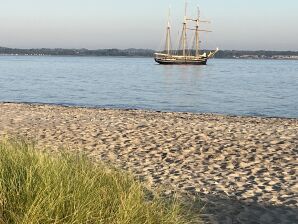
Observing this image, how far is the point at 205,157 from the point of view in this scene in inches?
388

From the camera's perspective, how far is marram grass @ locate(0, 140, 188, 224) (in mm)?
3924

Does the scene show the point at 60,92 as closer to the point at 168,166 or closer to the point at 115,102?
the point at 115,102

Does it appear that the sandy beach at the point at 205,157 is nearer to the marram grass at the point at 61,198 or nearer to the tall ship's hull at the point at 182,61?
the marram grass at the point at 61,198

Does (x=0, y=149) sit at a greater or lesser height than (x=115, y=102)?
greater

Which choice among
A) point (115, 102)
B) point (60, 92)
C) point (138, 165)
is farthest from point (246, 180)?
point (60, 92)

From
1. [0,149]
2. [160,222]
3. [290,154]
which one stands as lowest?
[290,154]

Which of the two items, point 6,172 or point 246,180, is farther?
point 246,180

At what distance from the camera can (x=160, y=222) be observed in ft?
14.8

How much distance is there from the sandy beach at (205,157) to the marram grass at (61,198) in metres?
1.55

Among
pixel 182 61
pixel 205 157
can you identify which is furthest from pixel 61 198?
pixel 182 61

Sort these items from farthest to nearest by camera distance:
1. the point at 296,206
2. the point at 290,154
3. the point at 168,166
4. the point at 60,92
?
the point at 60,92
the point at 290,154
the point at 168,166
the point at 296,206

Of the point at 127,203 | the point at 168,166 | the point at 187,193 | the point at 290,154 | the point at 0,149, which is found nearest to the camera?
the point at 127,203

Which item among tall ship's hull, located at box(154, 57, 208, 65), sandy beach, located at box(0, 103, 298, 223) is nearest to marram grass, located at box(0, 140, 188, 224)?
sandy beach, located at box(0, 103, 298, 223)

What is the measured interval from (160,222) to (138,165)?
4605mm
